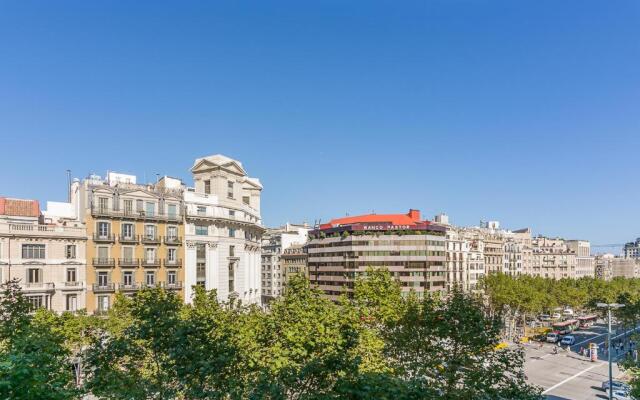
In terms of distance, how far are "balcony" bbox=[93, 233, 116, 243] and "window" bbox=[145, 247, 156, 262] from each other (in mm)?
4283

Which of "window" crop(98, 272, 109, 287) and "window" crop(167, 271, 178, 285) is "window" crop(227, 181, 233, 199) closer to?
"window" crop(167, 271, 178, 285)

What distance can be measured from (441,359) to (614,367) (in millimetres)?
56712

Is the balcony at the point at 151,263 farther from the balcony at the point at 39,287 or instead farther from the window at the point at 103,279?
the balcony at the point at 39,287

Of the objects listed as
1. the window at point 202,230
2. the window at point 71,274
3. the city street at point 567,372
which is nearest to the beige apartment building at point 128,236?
the window at point 71,274

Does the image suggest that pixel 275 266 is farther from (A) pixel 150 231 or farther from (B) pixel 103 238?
(B) pixel 103 238

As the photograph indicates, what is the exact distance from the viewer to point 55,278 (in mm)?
47156

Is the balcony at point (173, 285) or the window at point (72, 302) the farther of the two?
the balcony at point (173, 285)

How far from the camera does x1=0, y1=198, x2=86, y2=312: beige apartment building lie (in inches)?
1747

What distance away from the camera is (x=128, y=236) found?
174 ft

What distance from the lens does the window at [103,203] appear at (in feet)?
168

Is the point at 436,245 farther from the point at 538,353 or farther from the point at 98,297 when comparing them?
the point at 98,297

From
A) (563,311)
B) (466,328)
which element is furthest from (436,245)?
(466,328)

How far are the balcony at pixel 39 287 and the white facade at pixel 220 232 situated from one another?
50.8ft

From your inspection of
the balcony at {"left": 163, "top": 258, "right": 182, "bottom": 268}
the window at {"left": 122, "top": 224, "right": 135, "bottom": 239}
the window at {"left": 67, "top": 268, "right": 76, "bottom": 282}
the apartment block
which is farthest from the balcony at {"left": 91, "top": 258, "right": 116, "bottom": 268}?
the apartment block
